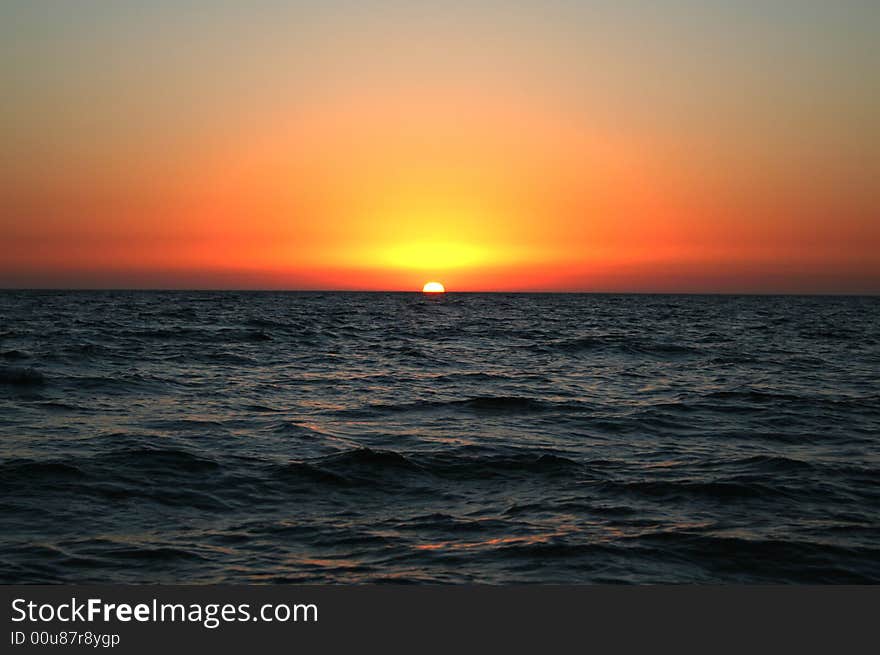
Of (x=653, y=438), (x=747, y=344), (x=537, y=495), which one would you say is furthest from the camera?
(x=747, y=344)

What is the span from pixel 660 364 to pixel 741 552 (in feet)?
77.3

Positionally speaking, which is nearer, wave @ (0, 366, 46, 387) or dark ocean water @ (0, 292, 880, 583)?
dark ocean water @ (0, 292, 880, 583)

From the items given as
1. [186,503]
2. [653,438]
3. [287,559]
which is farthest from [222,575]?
[653,438]

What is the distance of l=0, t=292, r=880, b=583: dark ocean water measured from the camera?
26.9 ft

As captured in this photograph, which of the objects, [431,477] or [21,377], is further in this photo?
[21,377]

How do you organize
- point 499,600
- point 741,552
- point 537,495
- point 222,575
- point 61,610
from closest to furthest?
1. point 61,610
2. point 499,600
3. point 222,575
4. point 741,552
5. point 537,495

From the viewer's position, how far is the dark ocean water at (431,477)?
26.9 ft

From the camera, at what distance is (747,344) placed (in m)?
43.0

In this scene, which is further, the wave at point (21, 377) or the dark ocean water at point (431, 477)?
the wave at point (21, 377)

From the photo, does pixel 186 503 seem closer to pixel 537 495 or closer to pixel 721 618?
pixel 537 495

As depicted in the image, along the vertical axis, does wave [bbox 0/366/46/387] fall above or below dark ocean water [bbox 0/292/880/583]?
above

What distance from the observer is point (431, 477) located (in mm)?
11766

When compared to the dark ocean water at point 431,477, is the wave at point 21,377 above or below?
above

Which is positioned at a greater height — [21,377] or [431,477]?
[21,377]
